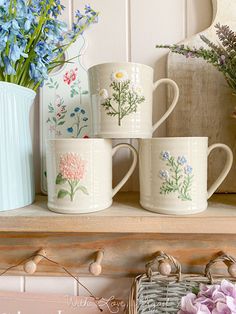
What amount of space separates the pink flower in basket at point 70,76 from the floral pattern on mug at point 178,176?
0.83 feet

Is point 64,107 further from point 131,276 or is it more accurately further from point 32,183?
point 131,276

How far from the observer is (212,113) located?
50 centimetres

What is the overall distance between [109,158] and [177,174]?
0.10 m

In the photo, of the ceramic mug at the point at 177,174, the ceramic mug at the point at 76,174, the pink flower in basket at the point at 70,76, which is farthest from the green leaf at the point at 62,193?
the pink flower in basket at the point at 70,76

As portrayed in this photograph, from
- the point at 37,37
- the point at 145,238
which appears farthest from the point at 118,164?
the point at 37,37

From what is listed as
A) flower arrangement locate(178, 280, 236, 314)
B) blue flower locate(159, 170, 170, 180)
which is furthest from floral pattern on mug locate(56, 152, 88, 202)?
flower arrangement locate(178, 280, 236, 314)

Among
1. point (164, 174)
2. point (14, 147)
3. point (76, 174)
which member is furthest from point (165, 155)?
point (14, 147)

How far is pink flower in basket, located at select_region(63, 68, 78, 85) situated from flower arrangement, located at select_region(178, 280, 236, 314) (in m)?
0.42

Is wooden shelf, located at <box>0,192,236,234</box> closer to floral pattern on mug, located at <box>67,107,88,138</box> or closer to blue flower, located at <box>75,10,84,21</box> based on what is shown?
floral pattern on mug, located at <box>67,107,88,138</box>

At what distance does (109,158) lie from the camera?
0.42 meters

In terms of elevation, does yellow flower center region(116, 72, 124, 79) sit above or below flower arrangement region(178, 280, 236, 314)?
above

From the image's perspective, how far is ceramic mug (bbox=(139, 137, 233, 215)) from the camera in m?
0.38

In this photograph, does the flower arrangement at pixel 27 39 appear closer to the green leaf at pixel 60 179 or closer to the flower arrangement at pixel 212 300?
the green leaf at pixel 60 179

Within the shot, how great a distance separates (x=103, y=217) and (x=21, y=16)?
0.98 feet
